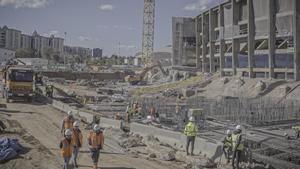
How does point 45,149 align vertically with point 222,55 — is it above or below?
below

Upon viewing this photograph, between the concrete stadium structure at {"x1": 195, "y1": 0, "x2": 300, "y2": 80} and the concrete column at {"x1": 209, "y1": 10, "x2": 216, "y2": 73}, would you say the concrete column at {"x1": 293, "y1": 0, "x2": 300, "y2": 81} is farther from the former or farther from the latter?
the concrete column at {"x1": 209, "y1": 10, "x2": 216, "y2": 73}

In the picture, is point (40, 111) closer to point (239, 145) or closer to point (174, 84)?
point (239, 145)

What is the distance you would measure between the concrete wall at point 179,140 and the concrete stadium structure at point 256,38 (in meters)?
32.0

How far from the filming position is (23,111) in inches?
1118

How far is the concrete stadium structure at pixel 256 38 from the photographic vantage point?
48750 millimetres

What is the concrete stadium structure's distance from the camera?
48.8 m

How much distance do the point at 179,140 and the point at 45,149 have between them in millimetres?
5496

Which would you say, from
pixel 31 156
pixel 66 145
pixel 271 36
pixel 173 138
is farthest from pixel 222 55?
pixel 66 145

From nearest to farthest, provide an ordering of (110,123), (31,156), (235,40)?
(31,156)
(110,123)
(235,40)

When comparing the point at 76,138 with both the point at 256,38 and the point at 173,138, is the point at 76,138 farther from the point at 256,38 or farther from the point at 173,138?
the point at 256,38

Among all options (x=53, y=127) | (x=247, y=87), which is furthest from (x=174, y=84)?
(x=53, y=127)

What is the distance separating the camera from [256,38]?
5472 centimetres

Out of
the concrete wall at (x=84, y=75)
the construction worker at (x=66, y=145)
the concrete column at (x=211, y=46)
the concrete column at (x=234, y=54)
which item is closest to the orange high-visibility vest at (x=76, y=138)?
the construction worker at (x=66, y=145)

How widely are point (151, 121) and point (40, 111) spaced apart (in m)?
9.71
